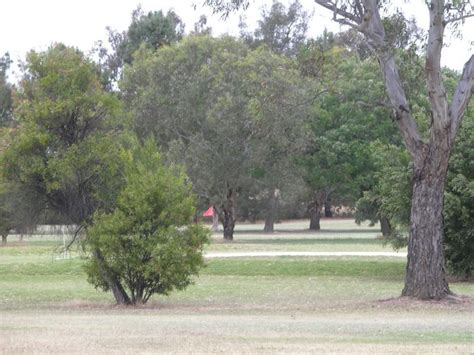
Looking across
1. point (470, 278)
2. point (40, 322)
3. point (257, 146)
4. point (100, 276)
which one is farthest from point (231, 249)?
point (40, 322)

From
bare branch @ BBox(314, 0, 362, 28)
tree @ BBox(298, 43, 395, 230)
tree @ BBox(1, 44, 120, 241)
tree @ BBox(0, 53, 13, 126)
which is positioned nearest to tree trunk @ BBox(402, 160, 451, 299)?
bare branch @ BBox(314, 0, 362, 28)

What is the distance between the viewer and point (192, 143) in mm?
55062

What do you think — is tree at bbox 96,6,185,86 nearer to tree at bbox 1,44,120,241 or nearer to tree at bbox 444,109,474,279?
tree at bbox 444,109,474,279

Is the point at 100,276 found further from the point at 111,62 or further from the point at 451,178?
the point at 111,62

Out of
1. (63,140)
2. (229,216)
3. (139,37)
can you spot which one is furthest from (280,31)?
(63,140)

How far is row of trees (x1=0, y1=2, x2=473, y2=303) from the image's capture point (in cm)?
2297

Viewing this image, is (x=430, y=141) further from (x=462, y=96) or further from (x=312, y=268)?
A: (x=312, y=268)

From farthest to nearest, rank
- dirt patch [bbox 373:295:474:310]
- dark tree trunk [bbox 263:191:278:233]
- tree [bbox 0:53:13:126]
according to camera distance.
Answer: tree [bbox 0:53:13:126]
dark tree trunk [bbox 263:191:278:233]
dirt patch [bbox 373:295:474:310]

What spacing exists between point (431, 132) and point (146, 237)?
7283mm

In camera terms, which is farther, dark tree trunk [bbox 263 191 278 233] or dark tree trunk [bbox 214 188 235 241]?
dark tree trunk [bbox 263 191 278 233]

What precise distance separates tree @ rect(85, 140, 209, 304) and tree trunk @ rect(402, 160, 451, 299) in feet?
17.0

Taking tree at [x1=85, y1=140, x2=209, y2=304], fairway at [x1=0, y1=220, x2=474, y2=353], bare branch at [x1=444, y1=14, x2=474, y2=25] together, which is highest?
bare branch at [x1=444, y1=14, x2=474, y2=25]

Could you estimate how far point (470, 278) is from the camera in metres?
32.1

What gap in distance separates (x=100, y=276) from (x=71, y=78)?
4984 mm
